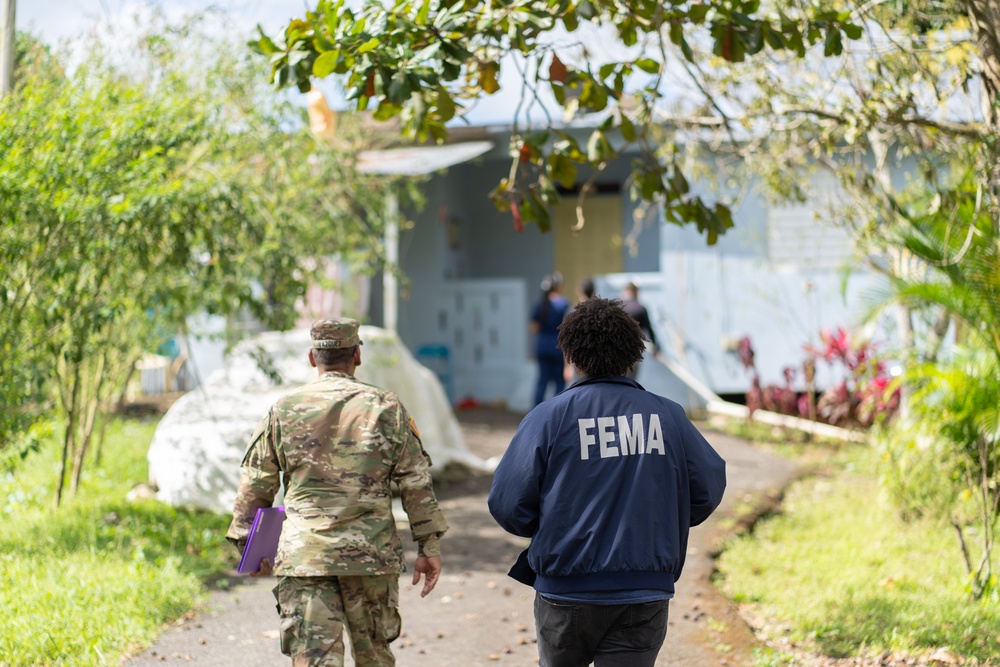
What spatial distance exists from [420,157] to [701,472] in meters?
11.2

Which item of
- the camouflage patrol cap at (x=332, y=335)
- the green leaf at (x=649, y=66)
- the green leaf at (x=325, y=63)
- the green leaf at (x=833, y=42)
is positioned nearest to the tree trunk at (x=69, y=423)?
the green leaf at (x=325, y=63)

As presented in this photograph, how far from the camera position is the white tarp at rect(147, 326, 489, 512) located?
8.30 metres

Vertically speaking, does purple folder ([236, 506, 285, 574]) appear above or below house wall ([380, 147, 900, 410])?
below

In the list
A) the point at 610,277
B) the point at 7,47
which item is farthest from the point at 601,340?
the point at 610,277

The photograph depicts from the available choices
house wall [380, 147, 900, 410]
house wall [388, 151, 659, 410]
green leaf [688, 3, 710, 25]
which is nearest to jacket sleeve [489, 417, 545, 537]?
green leaf [688, 3, 710, 25]

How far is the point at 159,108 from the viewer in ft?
21.9

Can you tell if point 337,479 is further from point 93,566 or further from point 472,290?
point 472,290

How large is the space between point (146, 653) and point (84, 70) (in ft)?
12.0

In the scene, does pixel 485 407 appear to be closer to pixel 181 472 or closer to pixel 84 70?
pixel 181 472

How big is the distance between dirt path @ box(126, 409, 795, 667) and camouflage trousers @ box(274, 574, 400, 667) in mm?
1419

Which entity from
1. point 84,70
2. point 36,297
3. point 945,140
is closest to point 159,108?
point 84,70

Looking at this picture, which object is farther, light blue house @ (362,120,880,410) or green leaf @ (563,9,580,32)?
light blue house @ (362,120,880,410)

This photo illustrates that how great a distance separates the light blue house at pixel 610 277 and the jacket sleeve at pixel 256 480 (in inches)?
342

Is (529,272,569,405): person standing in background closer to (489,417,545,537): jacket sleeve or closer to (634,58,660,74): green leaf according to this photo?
(634,58,660,74): green leaf
